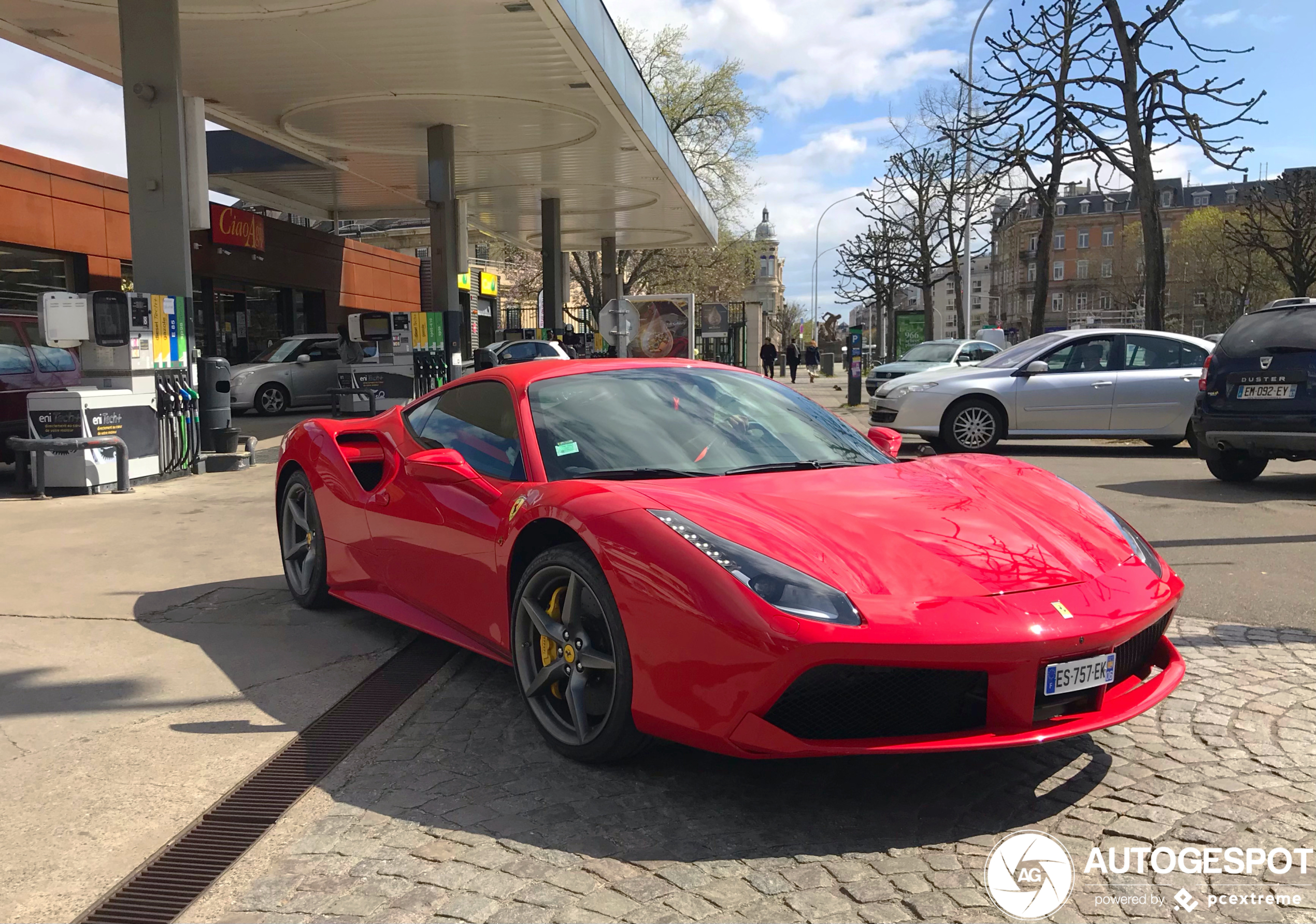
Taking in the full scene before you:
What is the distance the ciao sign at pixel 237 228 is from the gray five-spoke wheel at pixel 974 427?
16762mm

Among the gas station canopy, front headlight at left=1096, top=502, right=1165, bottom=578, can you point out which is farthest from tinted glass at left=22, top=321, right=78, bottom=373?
front headlight at left=1096, top=502, right=1165, bottom=578

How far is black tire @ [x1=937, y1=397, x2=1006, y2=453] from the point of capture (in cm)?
1280

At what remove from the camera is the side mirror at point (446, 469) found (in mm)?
3879

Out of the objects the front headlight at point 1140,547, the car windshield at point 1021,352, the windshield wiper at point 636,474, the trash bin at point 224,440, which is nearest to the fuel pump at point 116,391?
the trash bin at point 224,440

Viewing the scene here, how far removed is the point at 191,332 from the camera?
11938 millimetres

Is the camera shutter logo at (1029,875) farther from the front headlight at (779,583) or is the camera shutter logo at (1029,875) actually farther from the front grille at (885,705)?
the front headlight at (779,583)

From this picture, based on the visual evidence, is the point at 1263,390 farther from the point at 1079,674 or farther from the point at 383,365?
the point at 383,365

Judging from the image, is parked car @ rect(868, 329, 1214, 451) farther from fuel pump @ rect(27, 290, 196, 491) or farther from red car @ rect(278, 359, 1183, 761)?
red car @ rect(278, 359, 1183, 761)

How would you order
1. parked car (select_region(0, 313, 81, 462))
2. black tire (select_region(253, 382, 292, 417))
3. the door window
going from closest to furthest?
parked car (select_region(0, 313, 81, 462)), the door window, black tire (select_region(253, 382, 292, 417))

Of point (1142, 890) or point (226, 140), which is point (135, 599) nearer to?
point (1142, 890)

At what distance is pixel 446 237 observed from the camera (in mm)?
21062

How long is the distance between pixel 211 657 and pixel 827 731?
2.99 meters

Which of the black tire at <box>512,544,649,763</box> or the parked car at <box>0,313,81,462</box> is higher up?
the parked car at <box>0,313,81,462</box>

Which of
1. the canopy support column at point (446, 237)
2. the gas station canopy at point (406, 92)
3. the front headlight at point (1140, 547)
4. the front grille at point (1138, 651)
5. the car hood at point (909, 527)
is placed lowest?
the front grille at point (1138, 651)
